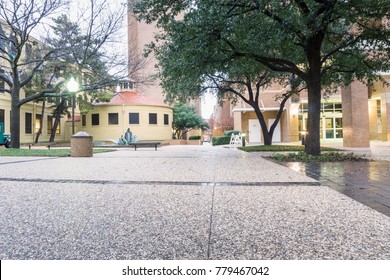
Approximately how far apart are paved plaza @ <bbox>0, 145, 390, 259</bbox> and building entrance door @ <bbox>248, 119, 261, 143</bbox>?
86.6ft

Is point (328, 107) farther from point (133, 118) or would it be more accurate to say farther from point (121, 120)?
point (121, 120)

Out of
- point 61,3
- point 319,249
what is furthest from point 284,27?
point 61,3

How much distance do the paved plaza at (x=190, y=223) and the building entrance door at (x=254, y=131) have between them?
1040 inches

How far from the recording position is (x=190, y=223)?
2848 mm

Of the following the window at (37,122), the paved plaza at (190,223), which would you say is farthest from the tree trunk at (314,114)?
the window at (37,122)

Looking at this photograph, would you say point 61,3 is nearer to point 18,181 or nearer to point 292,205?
point 18,181

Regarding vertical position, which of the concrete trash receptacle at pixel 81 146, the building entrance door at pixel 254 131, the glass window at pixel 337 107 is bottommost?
the concrete trash receptacle at pixel 81 146

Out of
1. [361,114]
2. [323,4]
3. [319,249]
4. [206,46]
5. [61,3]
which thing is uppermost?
[61,3]

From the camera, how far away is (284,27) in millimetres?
7750

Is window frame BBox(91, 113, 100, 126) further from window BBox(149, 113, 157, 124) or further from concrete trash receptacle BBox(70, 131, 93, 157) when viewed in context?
concrete trash receptacle BBox(70, 131, 93, 157)

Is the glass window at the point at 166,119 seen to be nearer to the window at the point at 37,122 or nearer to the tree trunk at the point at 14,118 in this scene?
the window at the point at 37,122

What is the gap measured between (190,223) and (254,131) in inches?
1134

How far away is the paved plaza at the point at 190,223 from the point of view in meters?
2.16

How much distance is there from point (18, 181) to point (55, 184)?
1.00m
